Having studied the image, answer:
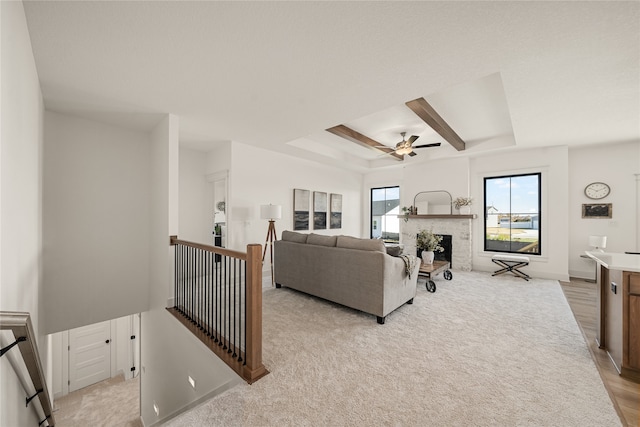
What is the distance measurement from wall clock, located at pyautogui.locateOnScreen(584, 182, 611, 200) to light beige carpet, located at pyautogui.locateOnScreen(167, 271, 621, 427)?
3086mm

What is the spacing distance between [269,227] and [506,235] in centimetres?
548

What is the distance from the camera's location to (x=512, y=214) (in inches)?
221

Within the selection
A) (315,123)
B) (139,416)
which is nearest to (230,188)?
(315,123)

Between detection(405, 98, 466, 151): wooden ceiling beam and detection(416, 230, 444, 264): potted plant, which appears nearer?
detection(405, 98, 466, 151): wooden ceiling beam

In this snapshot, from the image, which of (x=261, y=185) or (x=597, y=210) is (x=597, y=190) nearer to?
(x=597, y=210)

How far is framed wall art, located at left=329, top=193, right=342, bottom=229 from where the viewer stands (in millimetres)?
7078

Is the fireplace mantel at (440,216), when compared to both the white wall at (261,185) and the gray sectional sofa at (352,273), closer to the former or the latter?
the white wall at (261,185)

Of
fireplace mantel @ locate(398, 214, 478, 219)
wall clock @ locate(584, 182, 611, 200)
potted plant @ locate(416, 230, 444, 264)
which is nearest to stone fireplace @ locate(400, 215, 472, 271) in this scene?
fireplace mantel @ locate(398, 214, 478, 219)

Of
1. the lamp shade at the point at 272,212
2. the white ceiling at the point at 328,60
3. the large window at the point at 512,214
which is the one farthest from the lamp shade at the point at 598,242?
the lamp shade at the point at 272,212

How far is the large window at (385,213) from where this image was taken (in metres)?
7.89

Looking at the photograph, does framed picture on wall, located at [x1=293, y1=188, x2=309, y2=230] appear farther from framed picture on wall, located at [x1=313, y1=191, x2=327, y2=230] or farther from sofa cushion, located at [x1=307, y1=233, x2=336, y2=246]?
sofa cushion, located at [x1=307, y1=233, x2=336, y2=246]

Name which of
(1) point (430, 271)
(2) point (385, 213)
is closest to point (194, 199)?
(1) point (430, 271)

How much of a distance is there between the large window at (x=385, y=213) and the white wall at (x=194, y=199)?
5.22m

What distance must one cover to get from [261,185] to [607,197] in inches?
275
